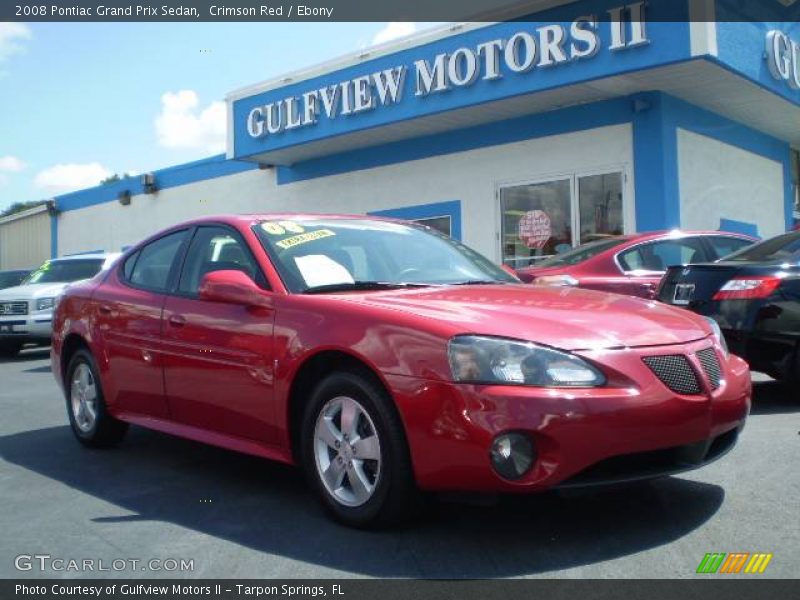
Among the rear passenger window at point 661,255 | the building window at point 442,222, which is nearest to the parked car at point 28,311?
the building window at point 442,222

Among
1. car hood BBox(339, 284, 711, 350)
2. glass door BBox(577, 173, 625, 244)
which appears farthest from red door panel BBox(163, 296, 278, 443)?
glass door BBox(577, 173, 625, 244)

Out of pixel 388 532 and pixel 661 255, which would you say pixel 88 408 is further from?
pixel 661 255

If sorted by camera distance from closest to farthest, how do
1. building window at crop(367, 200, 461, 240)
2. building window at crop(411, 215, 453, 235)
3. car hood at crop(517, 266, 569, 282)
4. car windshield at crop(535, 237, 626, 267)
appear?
car hood at crop(517, 266, 569, 282), car windshield at crop(535, 237, 626, 267), building window at crop(367, 200, 461, 240), building window at crop(411, 215, 453, 235)

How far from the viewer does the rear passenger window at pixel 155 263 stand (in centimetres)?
520

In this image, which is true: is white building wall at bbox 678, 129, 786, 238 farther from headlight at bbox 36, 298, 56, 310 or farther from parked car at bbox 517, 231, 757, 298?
headlight at bbox 36, 298, 56, 310

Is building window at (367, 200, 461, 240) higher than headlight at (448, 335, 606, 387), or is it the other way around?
building window at (367, 200, 461, 240)

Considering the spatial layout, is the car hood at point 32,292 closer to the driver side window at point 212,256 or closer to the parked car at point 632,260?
the parked car at point 632,260

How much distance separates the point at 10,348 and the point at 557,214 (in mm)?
9202

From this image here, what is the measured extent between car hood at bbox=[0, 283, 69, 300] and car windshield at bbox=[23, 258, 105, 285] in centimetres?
28

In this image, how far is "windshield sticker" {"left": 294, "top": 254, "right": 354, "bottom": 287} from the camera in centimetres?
427

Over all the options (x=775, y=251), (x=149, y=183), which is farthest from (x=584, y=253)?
(x=149, y=183)

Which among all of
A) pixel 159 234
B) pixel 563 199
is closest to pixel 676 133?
pixel 563 199

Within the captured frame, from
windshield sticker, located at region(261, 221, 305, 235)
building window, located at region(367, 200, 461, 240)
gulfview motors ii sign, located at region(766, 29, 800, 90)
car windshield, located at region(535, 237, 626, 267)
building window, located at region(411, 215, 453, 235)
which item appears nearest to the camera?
windshield sticker, located at region(261, 221, 305, 235)

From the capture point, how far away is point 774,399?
650 centimetres
